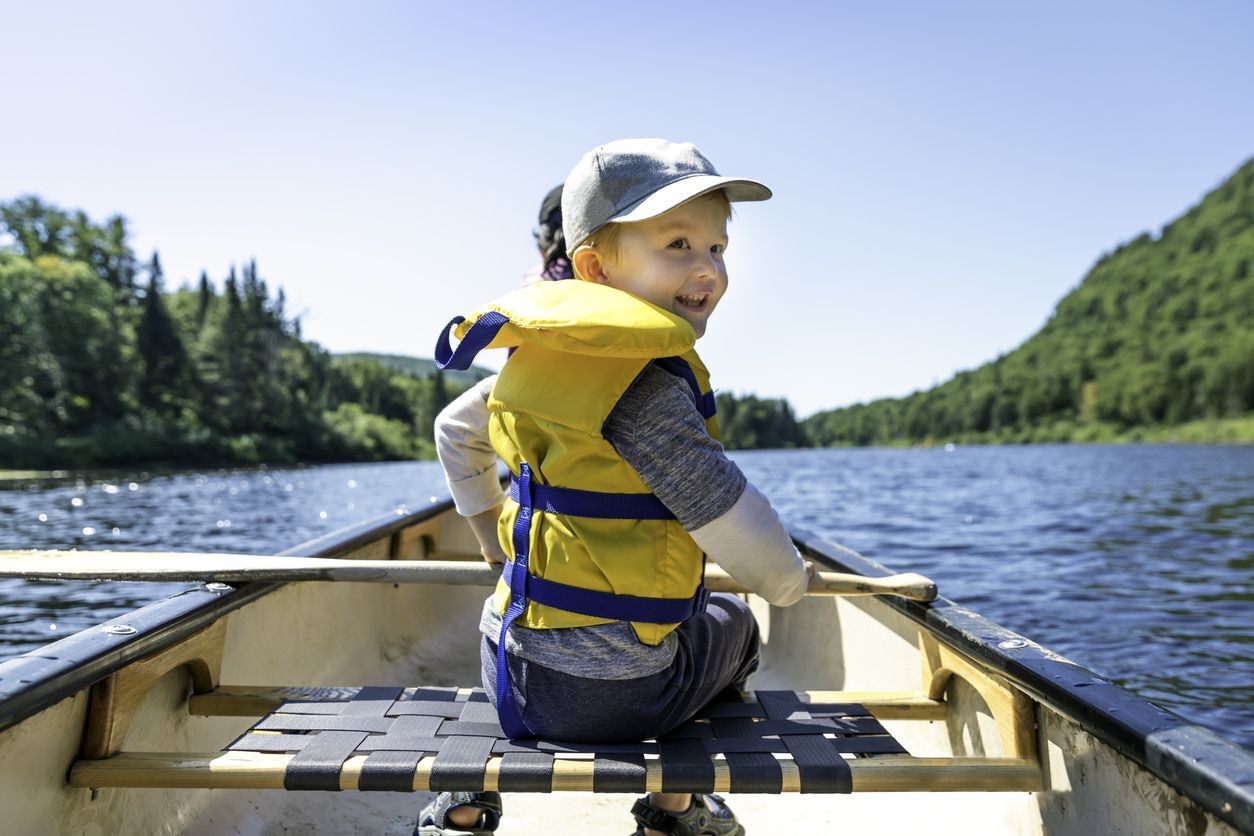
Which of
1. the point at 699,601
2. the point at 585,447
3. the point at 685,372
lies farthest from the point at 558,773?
the point at 685,372

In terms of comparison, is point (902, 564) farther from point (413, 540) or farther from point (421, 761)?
point (421, 761)

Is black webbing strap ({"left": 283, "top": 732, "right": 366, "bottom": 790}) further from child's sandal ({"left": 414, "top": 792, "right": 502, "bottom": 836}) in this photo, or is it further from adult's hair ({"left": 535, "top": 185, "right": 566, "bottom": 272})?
adult's hair ({"left": 535, "top": 185, "right": 566, "bottom": 272})

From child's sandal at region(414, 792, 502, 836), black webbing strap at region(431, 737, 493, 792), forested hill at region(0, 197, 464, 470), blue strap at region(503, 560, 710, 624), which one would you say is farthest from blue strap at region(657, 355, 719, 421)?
forested hill at region(0, 197, 464, 470)

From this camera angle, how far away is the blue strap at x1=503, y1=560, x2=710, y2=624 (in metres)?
1.38

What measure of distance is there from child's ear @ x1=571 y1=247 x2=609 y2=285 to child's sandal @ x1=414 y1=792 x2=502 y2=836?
1.07 meters

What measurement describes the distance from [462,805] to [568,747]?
0.49m

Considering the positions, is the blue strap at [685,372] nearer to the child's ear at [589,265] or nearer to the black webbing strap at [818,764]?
the child's ear at [589,265]

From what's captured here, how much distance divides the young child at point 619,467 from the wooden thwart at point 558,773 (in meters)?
0.13

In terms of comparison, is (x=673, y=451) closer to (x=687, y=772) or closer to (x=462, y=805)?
(x=687, y=772)

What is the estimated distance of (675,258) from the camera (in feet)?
4.81

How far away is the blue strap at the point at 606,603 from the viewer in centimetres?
138

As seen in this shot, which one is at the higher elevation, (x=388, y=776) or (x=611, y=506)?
(x=611, y=506)

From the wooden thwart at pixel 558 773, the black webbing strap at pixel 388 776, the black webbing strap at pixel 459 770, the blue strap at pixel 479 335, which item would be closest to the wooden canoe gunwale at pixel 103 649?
the wooden thwart at pixel 558 773

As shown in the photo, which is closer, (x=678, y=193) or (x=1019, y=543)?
(x=678, y=193)
